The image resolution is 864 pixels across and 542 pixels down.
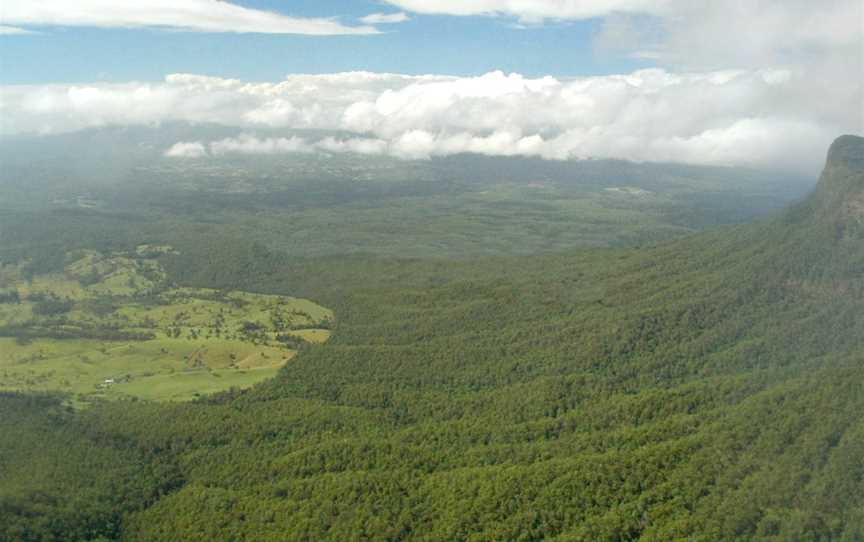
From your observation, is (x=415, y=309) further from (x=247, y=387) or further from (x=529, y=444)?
(x=529, y=444)

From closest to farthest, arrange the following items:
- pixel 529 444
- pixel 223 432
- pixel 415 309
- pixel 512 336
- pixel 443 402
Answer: pixel 529 444
pixel 223 432
pixel 443 402
pixel 512 336
pixel 415 309

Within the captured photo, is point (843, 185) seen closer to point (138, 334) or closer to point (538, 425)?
point (538, 425)

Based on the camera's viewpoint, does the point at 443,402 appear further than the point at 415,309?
No

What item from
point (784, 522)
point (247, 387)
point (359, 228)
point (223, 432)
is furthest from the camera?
point (359, 228)

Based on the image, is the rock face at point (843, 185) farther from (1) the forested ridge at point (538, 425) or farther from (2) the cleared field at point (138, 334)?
(2) the cleared field at point (138, 334)

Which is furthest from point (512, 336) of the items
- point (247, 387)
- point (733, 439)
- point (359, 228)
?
point (359, 228)

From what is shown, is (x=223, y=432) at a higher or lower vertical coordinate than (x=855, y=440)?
lower

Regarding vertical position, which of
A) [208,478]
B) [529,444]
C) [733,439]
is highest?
[733,439]

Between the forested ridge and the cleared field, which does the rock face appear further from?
the cleared field
